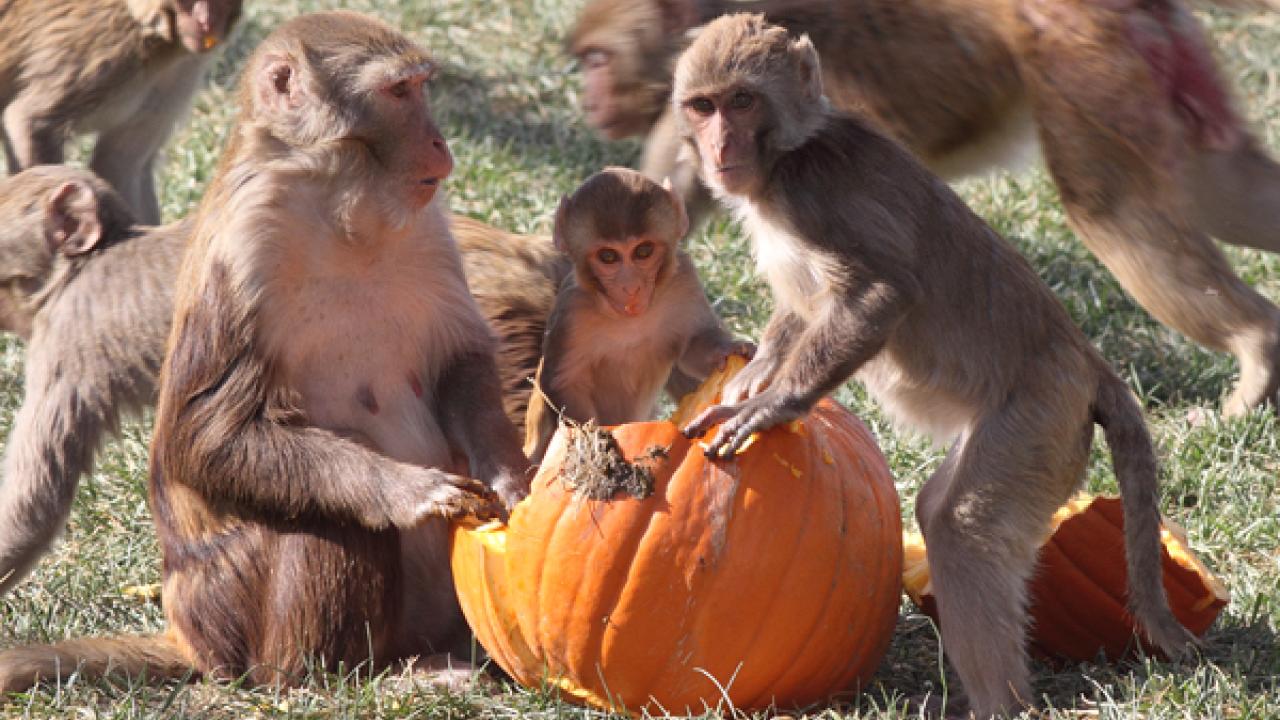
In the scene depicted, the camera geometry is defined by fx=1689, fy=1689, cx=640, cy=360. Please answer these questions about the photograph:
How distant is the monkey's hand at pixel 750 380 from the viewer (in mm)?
3766

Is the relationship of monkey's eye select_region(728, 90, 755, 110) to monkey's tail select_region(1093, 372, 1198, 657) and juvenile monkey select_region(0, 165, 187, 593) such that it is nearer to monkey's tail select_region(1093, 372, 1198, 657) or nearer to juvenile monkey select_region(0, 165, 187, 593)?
monkey's tail select_region(1093, 372, 1198, 657)

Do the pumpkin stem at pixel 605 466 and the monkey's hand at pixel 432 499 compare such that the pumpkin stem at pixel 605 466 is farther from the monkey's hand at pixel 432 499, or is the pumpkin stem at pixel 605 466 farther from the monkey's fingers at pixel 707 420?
the monkey's hand at pixel 432 499

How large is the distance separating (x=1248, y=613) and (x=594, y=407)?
173cm

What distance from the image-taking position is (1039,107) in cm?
598

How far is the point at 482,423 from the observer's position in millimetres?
4055

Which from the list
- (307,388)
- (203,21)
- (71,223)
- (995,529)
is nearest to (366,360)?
(307,388)

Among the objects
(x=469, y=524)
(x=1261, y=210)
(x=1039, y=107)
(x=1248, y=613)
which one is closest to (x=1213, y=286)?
(x=1261, y=210)

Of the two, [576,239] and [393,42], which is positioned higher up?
[393,42]

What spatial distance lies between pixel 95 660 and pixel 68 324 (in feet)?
5.25

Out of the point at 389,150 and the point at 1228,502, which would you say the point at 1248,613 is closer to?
the point at 1228,502

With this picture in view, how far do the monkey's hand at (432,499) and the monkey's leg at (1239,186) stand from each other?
10.8 feet

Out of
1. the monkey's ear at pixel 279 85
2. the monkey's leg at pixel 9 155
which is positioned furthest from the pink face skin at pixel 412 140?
the monkey's leg at pixel 9 155

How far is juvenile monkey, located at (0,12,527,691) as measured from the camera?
3711 mm

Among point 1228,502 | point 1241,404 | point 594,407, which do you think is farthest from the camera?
point 1241,404
